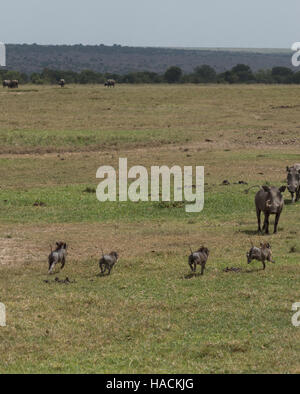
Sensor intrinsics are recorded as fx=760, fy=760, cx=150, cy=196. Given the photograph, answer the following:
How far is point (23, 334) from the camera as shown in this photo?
12.0 m

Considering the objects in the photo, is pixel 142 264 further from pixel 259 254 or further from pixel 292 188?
pixel 292 188

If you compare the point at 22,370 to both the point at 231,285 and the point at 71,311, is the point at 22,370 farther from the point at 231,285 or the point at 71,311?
the point at 231,285

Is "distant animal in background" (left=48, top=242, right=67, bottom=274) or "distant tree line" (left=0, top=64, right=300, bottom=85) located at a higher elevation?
"distant tree line" (left=0, top=64, right=300, bottom=85)

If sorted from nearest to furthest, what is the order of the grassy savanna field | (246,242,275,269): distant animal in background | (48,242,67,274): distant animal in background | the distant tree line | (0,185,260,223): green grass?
1. the grassy savanna field
2. (246,242,275,269): distant animal in background
3. (48,242,67,274): distant animal in background
4. (0,185,260,223): green grass
5. the distant tree line

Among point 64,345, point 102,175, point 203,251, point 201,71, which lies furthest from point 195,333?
point 201,71

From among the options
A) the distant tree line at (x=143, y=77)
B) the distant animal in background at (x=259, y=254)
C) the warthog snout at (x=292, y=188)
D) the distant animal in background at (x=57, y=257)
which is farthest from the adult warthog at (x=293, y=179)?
the distant tree line at (x=143, y=77)

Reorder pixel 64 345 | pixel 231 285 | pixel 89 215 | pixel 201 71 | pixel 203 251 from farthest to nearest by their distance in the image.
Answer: pixel 201 71 < pixel 89 215 < pixel 203 251 < pixel 231 285 < pixel 64 345

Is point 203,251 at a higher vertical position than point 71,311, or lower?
higher

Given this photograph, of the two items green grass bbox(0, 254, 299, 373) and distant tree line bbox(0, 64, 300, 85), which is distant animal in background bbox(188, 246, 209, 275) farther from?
distant tree line bbox(0, 64, 300, 85)

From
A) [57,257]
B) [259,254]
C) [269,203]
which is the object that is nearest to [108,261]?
[57,257]

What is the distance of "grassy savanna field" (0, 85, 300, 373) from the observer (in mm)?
11117

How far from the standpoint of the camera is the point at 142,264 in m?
16.7

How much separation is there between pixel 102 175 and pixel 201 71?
93965 mm

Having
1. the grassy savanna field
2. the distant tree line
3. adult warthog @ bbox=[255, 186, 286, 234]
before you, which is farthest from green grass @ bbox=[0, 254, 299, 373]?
the distant tree line
